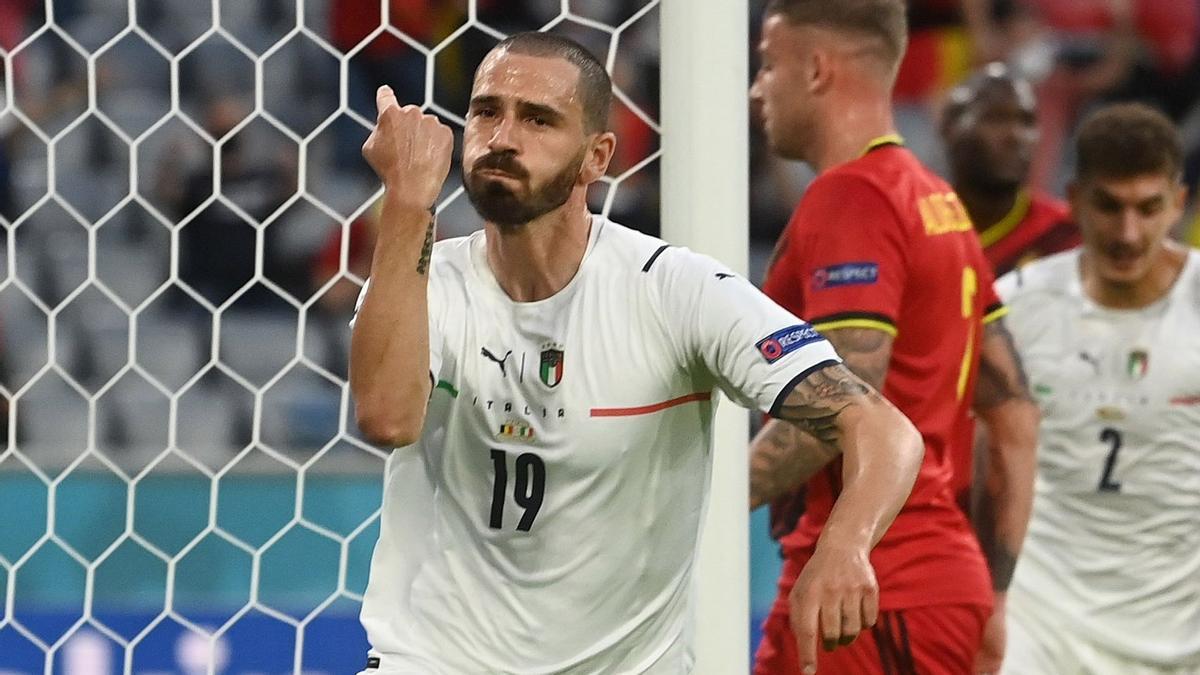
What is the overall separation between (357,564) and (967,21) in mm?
4683

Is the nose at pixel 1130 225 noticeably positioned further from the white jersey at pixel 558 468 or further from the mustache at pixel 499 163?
the mustache at pixel 499 163

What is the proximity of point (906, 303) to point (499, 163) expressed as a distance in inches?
40.3

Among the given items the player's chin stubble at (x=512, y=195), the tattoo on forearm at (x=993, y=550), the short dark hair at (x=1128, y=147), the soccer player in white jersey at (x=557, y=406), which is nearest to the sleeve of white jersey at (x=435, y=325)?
the soccer player in white jersey at (x=557, y=406)

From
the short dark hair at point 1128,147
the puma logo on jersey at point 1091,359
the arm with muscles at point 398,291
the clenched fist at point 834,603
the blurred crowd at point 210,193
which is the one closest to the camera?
the clenched fist at point 834,603

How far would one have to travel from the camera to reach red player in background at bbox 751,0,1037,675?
2.96 m

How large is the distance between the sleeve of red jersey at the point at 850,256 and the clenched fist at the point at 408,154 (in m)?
0.95

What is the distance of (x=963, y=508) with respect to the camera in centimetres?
346

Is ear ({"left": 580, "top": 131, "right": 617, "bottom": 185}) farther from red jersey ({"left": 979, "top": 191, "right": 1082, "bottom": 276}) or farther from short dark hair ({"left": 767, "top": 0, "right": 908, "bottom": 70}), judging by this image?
red jersey ({"left": 979, "top": 191, "right": 1082, "bottom": 276})

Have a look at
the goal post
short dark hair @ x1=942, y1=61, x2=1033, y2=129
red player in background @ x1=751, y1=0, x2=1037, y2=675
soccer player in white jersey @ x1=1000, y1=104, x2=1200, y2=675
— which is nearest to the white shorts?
soccer player in white jersey @ x1=1000, y1=104, x2=1200, y2=675

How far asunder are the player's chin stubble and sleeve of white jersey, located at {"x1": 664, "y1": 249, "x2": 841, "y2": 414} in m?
0.18

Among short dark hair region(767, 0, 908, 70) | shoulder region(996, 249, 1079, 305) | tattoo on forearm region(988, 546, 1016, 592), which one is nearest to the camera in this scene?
short dark hair region(767, 0, 908, 70)

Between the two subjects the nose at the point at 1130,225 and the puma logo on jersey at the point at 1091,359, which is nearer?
the nose at the point at 1130,225

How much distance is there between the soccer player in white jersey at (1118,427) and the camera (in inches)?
159

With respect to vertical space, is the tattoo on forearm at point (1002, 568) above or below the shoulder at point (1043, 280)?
below
